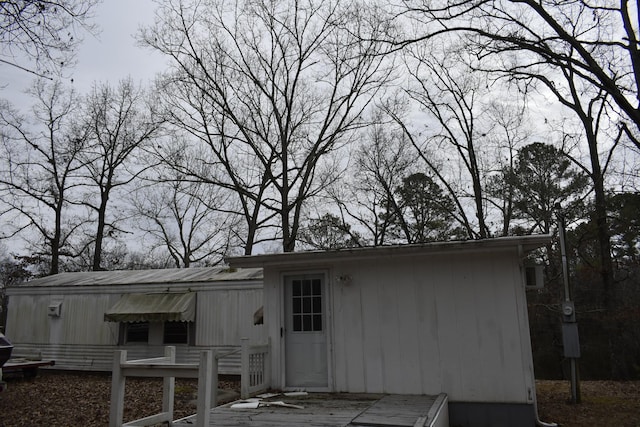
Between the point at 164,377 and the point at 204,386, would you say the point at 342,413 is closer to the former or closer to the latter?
the point at 204,386

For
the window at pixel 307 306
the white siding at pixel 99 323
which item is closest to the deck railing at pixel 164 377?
the window at pixel 307 306

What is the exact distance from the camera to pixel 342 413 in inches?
238

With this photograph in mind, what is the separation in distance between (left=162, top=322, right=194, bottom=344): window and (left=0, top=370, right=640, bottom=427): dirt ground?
116 cm

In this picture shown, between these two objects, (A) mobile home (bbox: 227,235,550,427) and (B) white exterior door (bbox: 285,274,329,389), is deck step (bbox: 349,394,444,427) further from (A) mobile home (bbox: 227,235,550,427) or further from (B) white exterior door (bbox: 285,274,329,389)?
(B) white exterior door (bbox: 285,274,329,389)

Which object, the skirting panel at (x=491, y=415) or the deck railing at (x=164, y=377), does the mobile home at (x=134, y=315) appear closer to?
Answer: the skirting panel at (x=491, y=415)

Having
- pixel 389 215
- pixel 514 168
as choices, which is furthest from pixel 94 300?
pixel 514 168

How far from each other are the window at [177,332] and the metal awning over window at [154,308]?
0.56m

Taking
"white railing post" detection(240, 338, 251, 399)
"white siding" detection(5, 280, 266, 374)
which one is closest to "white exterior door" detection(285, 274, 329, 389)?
"white railing post" detection(240, 338, 251, 399)

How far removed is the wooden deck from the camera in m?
5.51

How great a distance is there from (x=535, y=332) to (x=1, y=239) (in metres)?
23.9

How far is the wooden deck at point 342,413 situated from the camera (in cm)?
551

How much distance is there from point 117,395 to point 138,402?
4.82 metres

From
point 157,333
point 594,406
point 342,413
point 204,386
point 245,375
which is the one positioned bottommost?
point 594,406

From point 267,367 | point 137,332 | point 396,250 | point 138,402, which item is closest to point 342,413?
point 267,367
